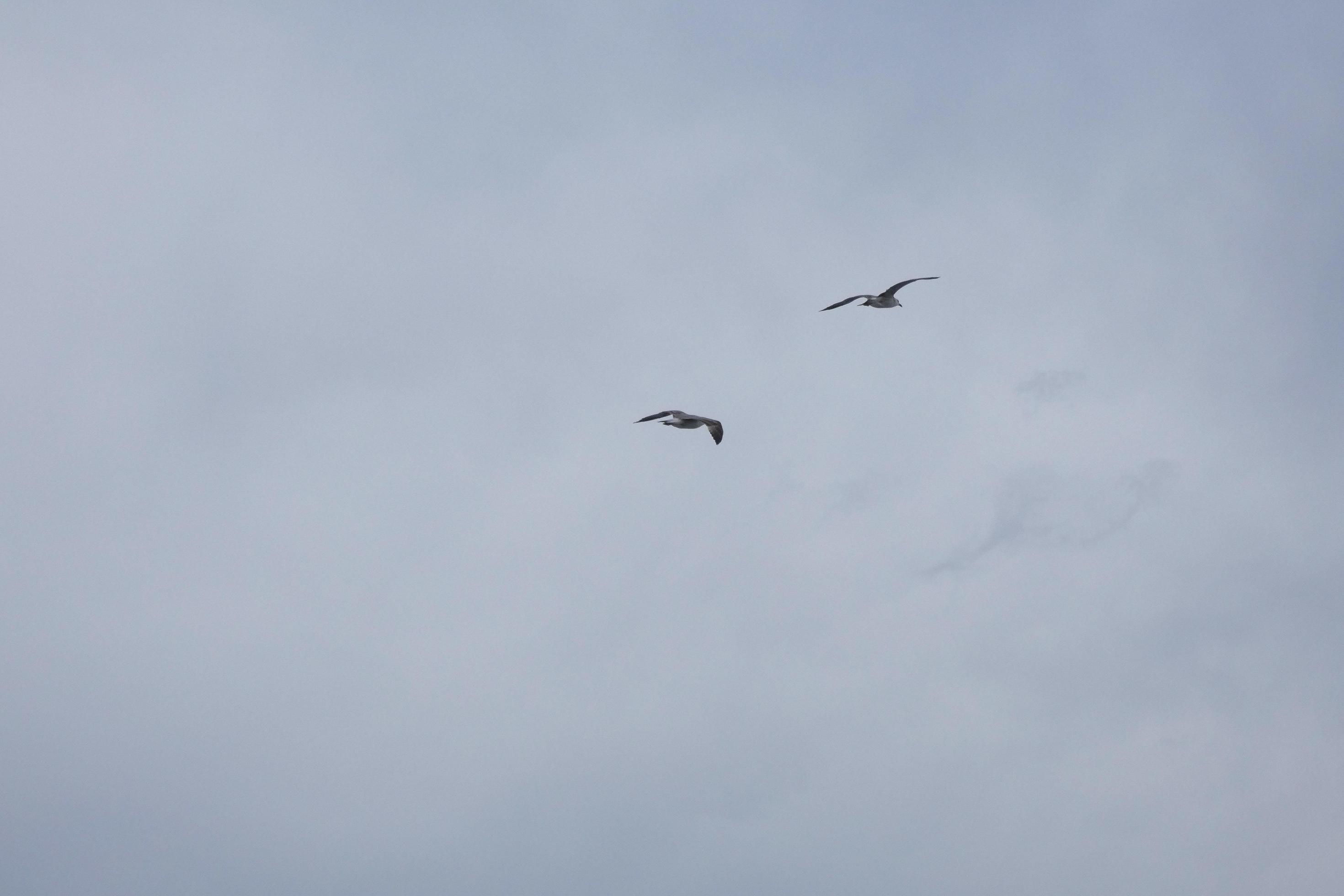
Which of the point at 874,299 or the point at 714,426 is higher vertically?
the point at 874,299

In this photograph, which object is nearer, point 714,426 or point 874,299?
point 714,426

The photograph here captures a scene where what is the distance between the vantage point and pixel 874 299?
408 ft

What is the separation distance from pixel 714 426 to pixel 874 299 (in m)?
35.1

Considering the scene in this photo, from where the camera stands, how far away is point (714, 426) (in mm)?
96438
